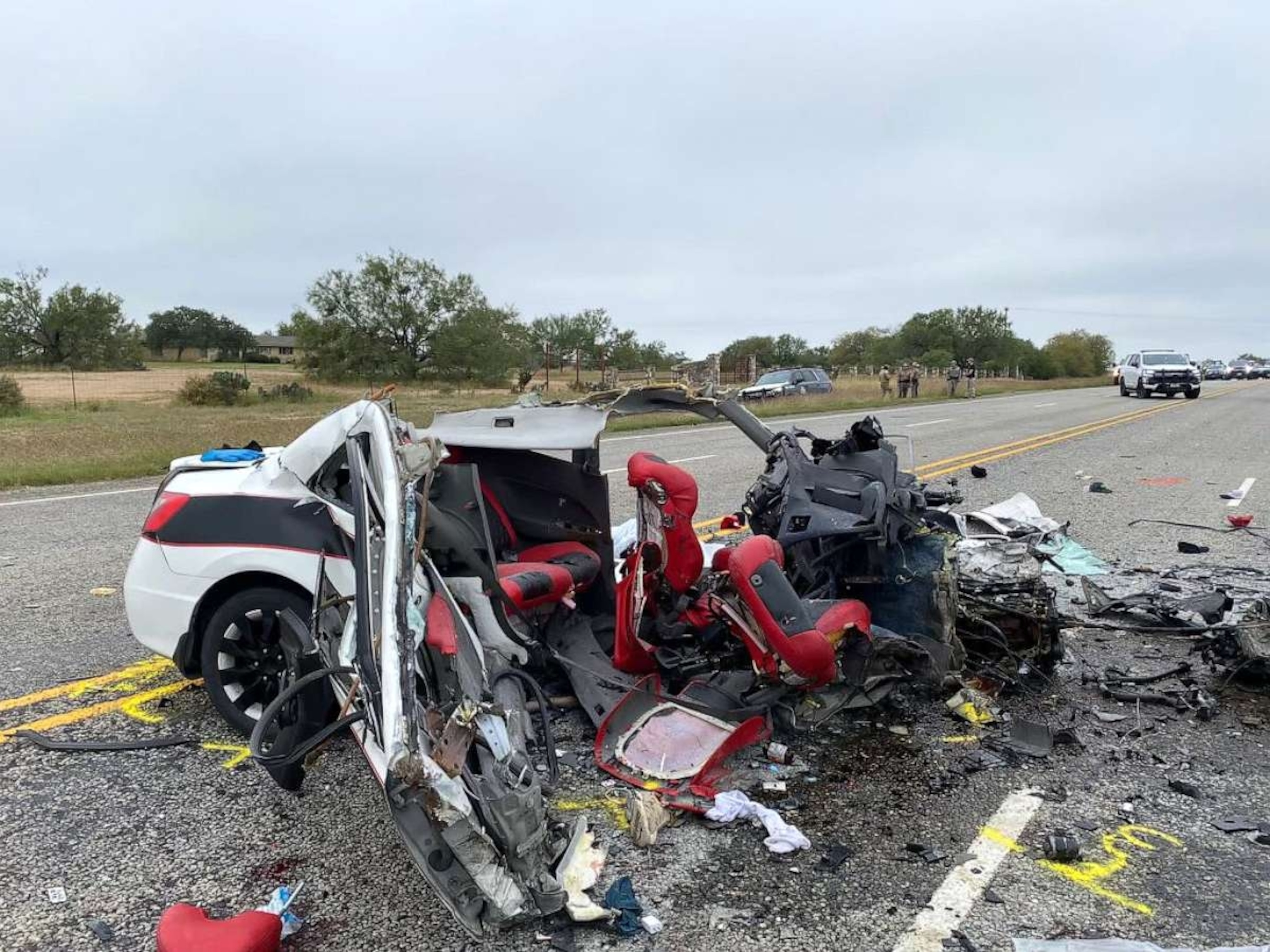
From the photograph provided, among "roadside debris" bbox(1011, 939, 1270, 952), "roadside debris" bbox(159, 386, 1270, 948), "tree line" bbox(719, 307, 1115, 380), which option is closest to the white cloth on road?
"roadside debris" bbox(159, 386, 1270, 948)

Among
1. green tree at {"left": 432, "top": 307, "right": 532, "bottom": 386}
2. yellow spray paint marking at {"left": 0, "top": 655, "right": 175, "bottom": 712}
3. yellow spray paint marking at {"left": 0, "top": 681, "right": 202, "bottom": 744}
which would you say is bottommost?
yellow spray paint marking at {"left": 0, "top": 681, "right": 202, "bottom": 744}

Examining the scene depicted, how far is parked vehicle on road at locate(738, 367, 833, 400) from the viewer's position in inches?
1216

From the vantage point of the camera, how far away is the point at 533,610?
4141 millimetres

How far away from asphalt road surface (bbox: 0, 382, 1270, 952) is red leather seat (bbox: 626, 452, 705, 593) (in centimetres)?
84

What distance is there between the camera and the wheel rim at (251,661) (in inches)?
151

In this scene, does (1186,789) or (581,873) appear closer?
(581,873)

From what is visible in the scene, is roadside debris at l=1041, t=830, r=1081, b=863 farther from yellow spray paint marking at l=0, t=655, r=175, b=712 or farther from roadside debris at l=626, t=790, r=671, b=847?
yellow spray paint marking at l=0, t=655, r=175, b=712

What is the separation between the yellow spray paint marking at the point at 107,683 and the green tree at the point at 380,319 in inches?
1851

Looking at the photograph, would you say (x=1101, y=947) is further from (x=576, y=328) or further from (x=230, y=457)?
(x=576, y=328)

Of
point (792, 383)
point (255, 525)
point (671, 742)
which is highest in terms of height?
point (792, 383)

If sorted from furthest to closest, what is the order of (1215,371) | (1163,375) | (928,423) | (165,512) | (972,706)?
1. (1215,371)
2. (1163,375)
3. (928,423)
4. (972,706)
5. (165,512)

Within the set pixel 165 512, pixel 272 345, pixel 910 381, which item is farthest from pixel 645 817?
pixel 272 345

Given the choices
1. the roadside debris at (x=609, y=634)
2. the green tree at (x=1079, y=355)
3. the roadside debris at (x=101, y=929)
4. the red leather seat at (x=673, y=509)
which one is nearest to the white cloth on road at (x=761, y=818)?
the roadside debris at (x=609, y=634)

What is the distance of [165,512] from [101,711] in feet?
3.25
